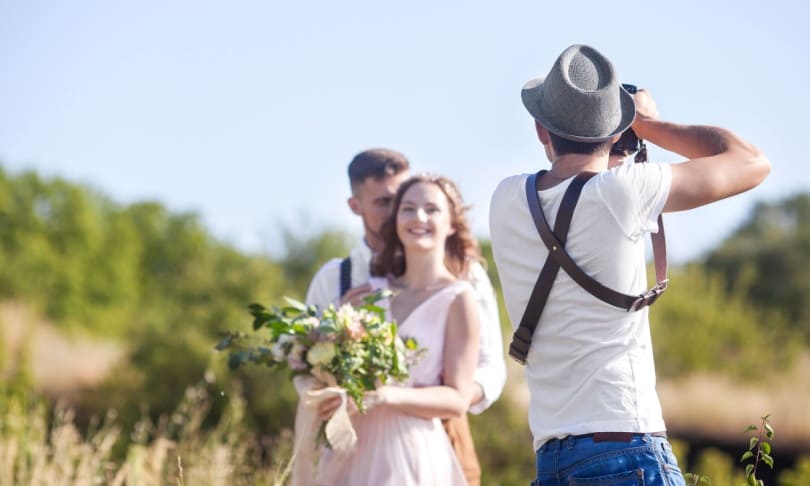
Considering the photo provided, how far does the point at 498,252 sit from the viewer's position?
3418mm

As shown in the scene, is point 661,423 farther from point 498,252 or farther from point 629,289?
point 498,252

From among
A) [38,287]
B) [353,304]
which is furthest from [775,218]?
[353,304]

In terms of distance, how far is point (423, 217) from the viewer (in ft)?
17.4

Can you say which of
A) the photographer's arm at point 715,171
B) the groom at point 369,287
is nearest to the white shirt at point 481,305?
the groom at point 369,287

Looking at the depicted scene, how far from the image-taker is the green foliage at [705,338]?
23.2 metres

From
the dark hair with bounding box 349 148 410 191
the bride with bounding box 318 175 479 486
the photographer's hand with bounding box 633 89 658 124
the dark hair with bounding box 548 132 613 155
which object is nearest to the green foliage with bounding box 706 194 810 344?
the dark hair with bounding box 349 148 410 191

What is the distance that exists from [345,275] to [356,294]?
346 millimetres

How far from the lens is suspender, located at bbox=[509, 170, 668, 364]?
10.3 feet

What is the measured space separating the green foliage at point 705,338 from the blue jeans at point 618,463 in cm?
1995

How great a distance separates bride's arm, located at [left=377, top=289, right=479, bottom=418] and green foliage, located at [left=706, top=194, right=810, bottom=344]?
30.5 meters

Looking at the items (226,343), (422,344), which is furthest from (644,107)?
(226,343)

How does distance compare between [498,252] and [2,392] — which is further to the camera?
[2,392]

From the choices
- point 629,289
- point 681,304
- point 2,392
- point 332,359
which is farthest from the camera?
point 681,304

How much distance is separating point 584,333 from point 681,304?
2109 centimetres
